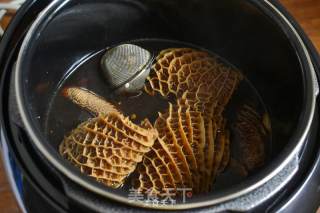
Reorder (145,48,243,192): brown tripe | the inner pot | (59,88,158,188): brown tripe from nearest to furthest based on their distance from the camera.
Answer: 1. the inner pot
2. (59,88,158,188): brown tripe
3. (145,48,243,192): brown tripe

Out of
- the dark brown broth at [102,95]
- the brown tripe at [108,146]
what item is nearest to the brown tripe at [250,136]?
the dark brown broth at [102,95]

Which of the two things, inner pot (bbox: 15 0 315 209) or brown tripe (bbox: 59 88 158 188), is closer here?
inner pot (bbox: 15 0 315 209)

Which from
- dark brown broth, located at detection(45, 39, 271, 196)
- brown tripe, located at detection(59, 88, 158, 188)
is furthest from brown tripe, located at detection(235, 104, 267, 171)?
brown tripe, located at detection(59, 88, 158, 188)

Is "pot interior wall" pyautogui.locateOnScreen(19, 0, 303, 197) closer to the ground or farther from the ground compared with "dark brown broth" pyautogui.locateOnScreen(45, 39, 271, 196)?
farther from the ground

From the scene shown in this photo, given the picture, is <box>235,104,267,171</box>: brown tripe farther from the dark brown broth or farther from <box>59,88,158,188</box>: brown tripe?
<box>59,88,158,188</box>: brown tripe

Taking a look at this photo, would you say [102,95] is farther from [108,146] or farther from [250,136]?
[250,136]

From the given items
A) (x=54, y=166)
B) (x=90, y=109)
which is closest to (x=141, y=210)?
(x=54, y=166)

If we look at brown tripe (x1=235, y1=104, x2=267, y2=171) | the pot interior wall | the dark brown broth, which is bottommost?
brown tripe (x1=235, y1=104, x2=267, y2=171)

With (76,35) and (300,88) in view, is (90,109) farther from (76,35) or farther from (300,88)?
(300,88)

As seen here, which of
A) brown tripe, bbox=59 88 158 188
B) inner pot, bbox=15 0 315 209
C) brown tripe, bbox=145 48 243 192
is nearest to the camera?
inner pot, bbox=15 0 315 209
